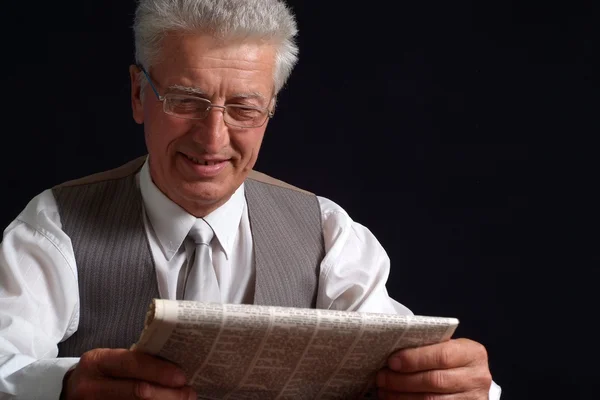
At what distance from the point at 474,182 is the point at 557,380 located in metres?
0.66

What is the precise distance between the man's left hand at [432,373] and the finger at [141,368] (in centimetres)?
39

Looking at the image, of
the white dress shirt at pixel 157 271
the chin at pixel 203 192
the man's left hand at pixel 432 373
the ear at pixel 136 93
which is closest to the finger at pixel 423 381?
the man's left hand at pixel 432 373

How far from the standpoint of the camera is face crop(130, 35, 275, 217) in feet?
6.24

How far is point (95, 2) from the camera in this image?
255 centimetres

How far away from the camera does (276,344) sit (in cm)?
153

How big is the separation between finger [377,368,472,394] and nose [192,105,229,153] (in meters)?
0.59

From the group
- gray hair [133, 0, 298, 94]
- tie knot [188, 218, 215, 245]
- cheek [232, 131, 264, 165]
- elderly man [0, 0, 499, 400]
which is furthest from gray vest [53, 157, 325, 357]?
gray hair [133, 0, 298, 94]

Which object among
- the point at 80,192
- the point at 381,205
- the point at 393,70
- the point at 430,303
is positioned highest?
the point at 393,70

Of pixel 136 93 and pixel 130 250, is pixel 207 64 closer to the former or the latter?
pixel 136 93

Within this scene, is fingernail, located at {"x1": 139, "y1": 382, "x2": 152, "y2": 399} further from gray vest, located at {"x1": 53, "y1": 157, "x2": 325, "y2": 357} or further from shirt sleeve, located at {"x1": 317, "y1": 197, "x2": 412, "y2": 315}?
shirt sleeve, located at {"x1": 317, "y1": 197, "x2": 412, "y2": 315}

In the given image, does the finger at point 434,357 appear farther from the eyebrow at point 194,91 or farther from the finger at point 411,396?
the eyebrow at point 194,91

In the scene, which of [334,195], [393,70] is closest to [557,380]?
[334,195]

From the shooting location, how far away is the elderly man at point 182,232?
1.90 metres

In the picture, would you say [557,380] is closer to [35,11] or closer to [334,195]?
[334,195]
